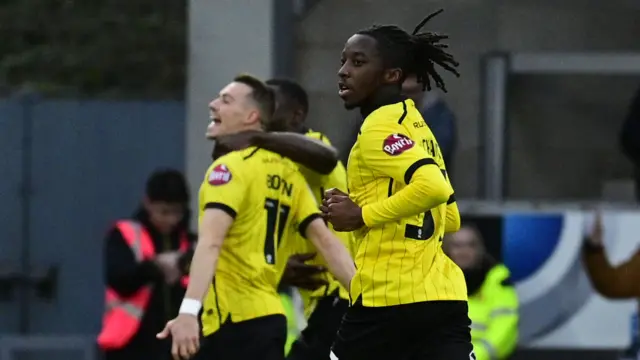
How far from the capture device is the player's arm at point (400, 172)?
220 inches

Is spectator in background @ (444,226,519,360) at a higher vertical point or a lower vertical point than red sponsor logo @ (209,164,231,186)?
lower

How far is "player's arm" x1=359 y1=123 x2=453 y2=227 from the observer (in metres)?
5.59

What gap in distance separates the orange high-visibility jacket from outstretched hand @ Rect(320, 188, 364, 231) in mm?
4314

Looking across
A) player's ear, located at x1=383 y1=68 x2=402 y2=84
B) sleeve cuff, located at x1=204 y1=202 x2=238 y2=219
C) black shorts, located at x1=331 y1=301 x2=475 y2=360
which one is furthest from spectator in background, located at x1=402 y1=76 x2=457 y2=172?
black shorts, located at x1=331 y1=301 x2=475 y2=360

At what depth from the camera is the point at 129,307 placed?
32.9 ft

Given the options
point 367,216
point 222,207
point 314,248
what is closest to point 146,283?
point 314,248

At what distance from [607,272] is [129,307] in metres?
3.18

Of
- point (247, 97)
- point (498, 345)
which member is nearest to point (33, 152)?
point (498, 345)

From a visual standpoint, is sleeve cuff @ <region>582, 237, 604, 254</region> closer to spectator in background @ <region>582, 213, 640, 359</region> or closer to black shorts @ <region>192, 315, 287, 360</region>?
spectator in background @ <region>582, 213, 640, 359</region>

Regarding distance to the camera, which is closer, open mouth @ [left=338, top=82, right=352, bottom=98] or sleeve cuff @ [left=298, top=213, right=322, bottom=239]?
open mouth @ [left=338, top=82, right=352, bottom=98]

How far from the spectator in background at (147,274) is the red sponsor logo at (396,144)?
4.33 metres

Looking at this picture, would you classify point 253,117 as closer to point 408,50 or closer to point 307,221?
point 307,221

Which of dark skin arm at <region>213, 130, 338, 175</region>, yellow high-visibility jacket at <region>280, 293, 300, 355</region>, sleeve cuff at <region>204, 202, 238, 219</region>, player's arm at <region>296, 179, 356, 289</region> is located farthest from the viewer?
yellow high-visibility jacket at <region>280, 293, 300, 355</region>

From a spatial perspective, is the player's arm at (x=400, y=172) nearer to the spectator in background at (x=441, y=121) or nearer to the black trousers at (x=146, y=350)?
the black trousers at (x=146, y=350)
